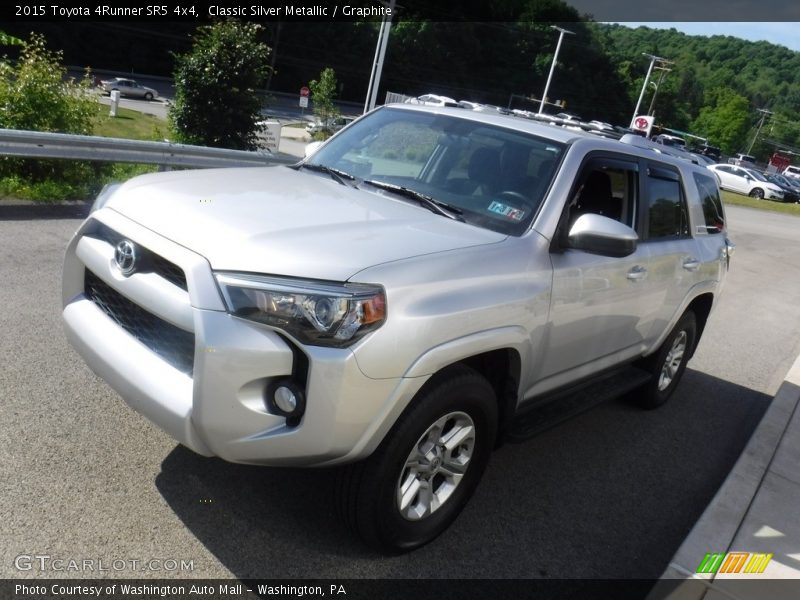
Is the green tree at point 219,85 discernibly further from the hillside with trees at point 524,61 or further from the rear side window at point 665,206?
the hillside with trees at point 524,61

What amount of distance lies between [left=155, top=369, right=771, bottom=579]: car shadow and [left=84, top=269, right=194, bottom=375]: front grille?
0.82m

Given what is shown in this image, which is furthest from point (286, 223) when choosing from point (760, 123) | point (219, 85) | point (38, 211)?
point (760, 123)

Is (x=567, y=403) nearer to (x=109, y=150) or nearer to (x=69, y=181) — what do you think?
(x=109, y=150)

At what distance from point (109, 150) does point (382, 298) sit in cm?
699

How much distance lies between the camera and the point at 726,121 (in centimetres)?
11288

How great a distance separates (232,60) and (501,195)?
10229 mm

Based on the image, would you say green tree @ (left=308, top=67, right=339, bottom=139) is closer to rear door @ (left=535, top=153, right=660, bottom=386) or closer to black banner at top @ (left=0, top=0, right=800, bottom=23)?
black banner at top @ (left=0, top=0, right=800, bottom=23)

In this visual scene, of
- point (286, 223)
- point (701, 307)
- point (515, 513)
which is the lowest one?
point (515, 513)

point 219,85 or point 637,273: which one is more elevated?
point 637,273

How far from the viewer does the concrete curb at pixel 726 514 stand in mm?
3338

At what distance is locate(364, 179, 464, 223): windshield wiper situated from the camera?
353 centimetres

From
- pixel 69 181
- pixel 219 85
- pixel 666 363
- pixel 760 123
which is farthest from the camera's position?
pixel 760 123

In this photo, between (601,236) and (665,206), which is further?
(665,206)

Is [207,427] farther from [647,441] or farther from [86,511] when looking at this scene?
[647,441]
